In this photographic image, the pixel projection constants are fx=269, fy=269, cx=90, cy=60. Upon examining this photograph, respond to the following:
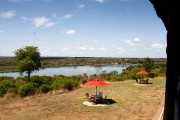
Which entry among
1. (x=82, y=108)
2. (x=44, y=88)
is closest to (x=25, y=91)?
(x=44, y=88)

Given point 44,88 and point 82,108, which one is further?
point 44,88

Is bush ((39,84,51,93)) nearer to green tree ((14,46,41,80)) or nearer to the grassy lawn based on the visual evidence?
the grassy lawn

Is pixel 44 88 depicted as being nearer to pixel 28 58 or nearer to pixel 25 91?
pixel 25 91

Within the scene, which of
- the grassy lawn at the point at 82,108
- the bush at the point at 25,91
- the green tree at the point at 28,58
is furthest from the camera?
the green tree at the point at 28,58

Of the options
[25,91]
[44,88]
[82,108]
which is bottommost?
[82,108]

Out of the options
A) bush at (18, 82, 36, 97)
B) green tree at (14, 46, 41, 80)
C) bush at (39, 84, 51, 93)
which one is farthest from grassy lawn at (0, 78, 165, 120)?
green tree at (14, 46, 41, 80)

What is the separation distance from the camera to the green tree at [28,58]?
42.8 m

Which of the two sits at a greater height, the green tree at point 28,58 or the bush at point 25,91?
the green tree at point 28,58

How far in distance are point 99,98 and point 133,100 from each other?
278 cm

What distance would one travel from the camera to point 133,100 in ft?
68.0

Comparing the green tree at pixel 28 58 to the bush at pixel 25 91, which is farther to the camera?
the green tree at pixel 28 58

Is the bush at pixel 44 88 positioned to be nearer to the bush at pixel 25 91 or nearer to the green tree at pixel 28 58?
the bush at pixel 25 91

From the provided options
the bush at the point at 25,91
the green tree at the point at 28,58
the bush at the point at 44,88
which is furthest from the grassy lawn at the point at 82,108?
the green tree at the point at 28,58

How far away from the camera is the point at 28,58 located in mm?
43312
